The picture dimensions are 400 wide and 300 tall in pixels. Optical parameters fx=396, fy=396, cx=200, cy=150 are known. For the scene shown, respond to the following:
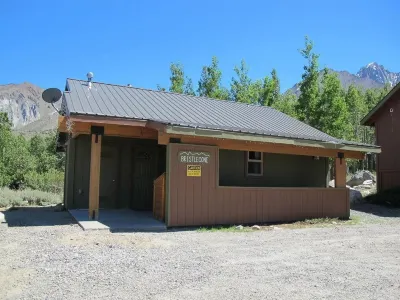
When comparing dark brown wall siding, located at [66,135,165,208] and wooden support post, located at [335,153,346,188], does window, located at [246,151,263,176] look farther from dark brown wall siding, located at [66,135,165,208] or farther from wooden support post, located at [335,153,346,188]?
dark brown wall siding, located at [66,135,165,208]

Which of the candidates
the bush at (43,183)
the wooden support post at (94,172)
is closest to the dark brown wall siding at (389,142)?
the wooden support post at (94,172)

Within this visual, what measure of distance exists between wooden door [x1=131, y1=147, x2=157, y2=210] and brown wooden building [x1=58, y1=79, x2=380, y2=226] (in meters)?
0.03

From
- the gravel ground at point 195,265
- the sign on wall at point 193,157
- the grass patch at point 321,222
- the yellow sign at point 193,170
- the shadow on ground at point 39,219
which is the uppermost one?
the sign on wall at point 193,157

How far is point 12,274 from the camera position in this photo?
5.16 m

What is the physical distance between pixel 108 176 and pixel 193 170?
4069 mm

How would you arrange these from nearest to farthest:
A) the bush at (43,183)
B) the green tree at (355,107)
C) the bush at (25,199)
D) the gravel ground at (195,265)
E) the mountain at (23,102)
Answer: the gravel ground at (195,265) → the bush at (25,199) → the bush at (43,183) → the green tree at (355,107) → the mountain at (23,102)

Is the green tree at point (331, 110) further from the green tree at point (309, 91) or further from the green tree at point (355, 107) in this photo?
the green tree at point (355, 107)

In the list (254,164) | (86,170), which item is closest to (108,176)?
(86,170)

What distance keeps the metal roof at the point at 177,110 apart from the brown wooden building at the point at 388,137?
6.59 metres

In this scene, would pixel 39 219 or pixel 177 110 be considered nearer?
pixel 39 219

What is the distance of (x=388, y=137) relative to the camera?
19.8 metres

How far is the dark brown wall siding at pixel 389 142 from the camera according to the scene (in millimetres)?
19141

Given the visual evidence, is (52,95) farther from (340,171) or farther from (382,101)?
(382,101)

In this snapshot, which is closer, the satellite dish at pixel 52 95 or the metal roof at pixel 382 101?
Result: the satellite dish at pixel 52 95
